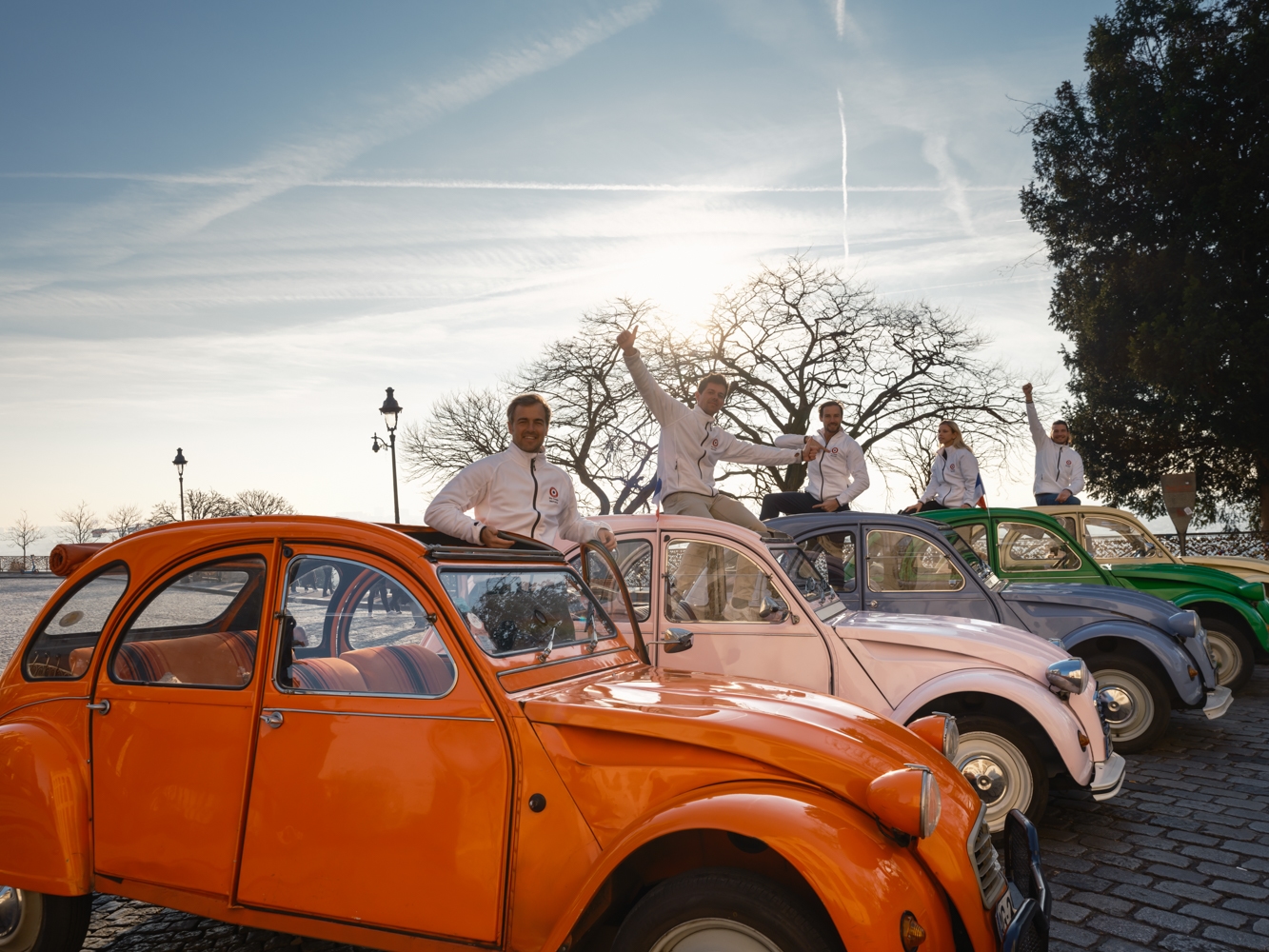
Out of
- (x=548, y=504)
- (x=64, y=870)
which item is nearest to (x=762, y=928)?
(x=64, y=870)

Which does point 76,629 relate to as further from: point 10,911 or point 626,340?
point 626,340

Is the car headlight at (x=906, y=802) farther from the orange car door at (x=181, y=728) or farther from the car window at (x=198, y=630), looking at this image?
the car window at (x=198, y=630)

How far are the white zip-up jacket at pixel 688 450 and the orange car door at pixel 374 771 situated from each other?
4.12 meters

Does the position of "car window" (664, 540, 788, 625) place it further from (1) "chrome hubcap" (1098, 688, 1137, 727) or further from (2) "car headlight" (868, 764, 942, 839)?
(1) "chrome hubcap" (1098, 688, 1137, 727)

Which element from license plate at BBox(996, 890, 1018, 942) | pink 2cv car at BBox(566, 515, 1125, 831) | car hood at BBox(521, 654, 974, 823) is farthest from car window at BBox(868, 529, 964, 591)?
license plate at BBox(996, 890, 1018, 942)

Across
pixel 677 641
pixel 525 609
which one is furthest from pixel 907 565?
→ pixel 525 609

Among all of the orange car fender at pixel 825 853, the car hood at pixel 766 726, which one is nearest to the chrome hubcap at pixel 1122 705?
the car hood at pixel 766 726

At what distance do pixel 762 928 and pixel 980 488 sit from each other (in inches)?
338

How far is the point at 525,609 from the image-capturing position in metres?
3.65

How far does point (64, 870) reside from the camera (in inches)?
138

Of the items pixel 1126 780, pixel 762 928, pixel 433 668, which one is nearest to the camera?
pixel 762 928

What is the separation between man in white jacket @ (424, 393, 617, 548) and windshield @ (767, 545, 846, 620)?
3.74 feet

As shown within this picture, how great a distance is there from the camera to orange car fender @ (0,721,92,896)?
3.53 m

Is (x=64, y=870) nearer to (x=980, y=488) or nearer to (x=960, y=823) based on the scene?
(x=960, y=823)
